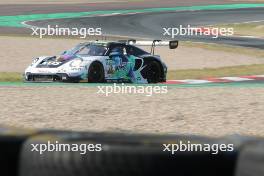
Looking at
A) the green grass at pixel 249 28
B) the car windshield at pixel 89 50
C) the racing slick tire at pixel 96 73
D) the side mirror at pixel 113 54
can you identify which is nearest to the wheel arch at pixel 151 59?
the side mirror at pixel 113 54

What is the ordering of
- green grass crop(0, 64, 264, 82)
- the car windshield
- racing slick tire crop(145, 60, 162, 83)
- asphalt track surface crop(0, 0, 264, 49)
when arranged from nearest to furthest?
1. the car windshield
2. racing slick tire crop(145, 60, 162, 83)
3. green grass crop(0, 64, 264, 82)
4. asphalt track surface crop(0, 0, 264, 49)

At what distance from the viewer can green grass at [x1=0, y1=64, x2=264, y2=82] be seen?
1692 centimetres

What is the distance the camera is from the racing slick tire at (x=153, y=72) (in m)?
16.0

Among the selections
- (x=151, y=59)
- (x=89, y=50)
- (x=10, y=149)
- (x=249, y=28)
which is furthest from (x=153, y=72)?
(x=249, y=28)

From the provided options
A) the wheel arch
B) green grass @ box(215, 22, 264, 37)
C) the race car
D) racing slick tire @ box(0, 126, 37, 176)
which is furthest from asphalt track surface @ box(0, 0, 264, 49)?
racing slick tire @ box(0, 126, 37, 176)

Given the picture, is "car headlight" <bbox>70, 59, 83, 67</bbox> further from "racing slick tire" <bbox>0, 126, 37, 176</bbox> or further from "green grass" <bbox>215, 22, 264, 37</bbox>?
"green grass" <bbox>215, 22, 264, 37</bbox>

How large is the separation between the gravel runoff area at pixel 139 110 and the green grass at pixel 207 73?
3116 mm

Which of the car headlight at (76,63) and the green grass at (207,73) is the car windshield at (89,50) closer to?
the car headlight at (76,63)

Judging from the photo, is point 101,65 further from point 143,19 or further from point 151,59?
point 143,19

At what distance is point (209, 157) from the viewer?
321cm

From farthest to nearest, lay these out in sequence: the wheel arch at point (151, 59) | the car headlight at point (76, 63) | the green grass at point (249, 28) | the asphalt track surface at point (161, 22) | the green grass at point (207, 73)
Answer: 1. the green grass at point (249, 28)
2. the asphalt track surface at point (161, 22)
3. the green grass at point (207, 73)
4. the wheel arch at point (151, 59)
5. the car headlight at point (76, 63)

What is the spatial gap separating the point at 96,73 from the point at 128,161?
12151mm

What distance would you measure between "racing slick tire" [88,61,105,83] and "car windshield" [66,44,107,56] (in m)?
0.31

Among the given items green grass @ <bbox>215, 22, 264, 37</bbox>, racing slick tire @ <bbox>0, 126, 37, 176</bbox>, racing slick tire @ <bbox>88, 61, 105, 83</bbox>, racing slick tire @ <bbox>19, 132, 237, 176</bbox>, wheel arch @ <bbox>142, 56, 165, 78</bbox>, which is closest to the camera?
racing slick tire @ <bbox>19, 132, 237, 176</bbox>
